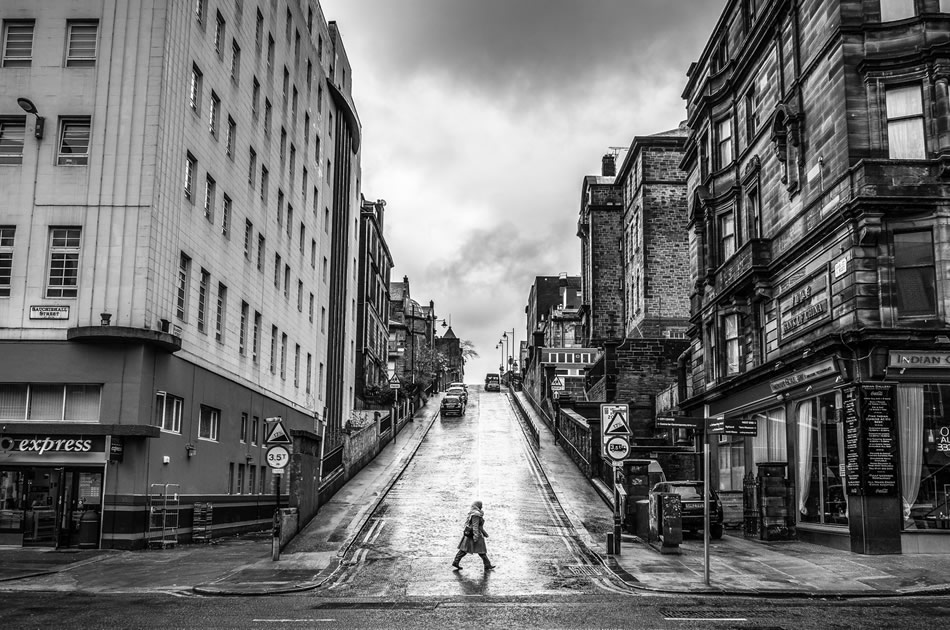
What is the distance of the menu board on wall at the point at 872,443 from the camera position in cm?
2014

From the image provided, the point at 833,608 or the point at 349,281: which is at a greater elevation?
the point at 349,281

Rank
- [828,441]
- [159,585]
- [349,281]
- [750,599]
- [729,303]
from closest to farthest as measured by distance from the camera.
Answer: [750,599] → [159,585] → [828,441] → [729,303] → [349,281]

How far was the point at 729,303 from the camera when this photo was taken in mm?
31141

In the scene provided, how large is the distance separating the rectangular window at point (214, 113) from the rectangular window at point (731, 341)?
1808 centimetres

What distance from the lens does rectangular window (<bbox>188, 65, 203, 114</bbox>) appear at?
27.1m

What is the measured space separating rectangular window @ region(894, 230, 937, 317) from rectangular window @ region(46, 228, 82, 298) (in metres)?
20.0

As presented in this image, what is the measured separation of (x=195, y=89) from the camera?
90.6ft

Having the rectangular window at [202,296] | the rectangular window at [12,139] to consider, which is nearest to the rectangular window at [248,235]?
the rectangular window at [202,296]

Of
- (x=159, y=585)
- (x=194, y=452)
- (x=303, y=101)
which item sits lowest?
(x=159, y=585)

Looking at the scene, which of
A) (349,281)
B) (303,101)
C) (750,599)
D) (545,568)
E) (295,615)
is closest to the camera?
(295,615)

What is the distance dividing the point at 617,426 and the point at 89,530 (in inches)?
508

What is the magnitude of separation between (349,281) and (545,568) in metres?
41.5

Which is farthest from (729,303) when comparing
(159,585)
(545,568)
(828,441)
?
(159,585)

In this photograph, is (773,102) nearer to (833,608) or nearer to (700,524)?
(700,524)
